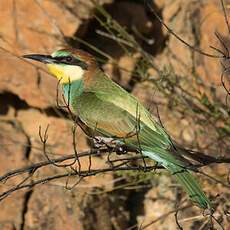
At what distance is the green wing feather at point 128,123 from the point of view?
121 inches

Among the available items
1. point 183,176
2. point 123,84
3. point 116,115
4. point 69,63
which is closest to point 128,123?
point 116,115

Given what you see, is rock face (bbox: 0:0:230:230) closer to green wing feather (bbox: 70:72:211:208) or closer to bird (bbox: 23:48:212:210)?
bird (bbox: 23:48:212:210)

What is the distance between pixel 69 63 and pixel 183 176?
963 mm

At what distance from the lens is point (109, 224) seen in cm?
468

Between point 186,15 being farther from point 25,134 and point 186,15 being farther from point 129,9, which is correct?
point 25,134

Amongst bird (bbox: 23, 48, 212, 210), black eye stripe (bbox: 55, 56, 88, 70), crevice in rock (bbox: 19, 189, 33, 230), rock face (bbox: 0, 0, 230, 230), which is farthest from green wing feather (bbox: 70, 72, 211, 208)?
crevice in rock (bbox: 19, 189, 33, 230)

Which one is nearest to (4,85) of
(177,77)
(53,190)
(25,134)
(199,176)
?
(25,134)

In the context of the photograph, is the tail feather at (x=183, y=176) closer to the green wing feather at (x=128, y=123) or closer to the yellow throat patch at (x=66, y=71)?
the green wing feather at (x=128, y=123)

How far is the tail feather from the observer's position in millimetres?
3004

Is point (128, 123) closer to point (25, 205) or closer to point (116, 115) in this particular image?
point (116, 115)

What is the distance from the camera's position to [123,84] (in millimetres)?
5223

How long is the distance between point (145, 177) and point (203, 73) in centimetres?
113

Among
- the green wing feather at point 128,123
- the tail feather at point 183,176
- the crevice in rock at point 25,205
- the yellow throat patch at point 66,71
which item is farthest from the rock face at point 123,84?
the tail feather at point 183,176

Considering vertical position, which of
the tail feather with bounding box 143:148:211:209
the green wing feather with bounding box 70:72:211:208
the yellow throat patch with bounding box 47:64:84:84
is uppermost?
the yellow throat patch with bounding box 47:64:84:84
